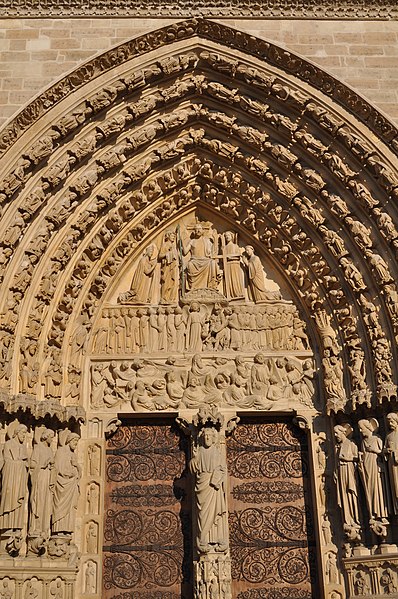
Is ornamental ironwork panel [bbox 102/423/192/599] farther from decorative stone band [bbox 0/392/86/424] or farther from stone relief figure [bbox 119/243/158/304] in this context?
stone relief figure [bbox 119/243/158/304]

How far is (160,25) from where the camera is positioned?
9211 millimetres

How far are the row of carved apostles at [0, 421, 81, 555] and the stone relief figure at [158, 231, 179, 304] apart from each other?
2.18 metres

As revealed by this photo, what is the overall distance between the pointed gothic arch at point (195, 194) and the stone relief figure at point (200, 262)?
12.4 inches

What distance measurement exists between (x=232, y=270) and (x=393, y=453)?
9.65 feet

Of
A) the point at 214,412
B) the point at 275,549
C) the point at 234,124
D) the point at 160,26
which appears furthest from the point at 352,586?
the point at 160,26

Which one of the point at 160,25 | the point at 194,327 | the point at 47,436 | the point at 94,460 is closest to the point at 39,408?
the point at 47,436

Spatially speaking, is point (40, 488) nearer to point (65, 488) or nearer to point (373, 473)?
point (65, 488)

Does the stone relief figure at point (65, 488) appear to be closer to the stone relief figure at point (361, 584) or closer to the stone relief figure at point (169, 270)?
the stone relief figure at point (169, 270)

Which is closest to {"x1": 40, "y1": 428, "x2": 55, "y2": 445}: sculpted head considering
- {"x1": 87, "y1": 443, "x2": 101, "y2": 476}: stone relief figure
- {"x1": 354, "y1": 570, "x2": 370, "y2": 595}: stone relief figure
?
{"x1": 87, "y1": 443, "x2": 101, "y2": 476}: stone relief figure

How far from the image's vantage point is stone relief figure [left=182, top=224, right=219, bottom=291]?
941 centimetres

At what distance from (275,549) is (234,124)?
4843mm

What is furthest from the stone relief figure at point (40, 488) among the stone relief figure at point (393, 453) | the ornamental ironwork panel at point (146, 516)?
the stone relief figure at point (393, 453)

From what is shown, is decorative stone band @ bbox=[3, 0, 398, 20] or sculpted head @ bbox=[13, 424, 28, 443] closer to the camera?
sculpted head @ bbox=[13, 424, 28, 443]

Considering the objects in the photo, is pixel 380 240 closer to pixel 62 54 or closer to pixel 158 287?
pixel 158 287
